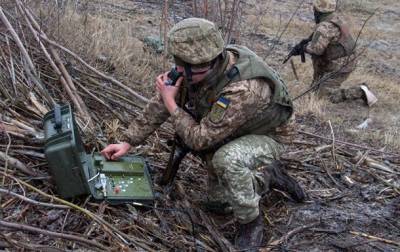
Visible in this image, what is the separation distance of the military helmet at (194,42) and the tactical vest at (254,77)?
19 centimetres

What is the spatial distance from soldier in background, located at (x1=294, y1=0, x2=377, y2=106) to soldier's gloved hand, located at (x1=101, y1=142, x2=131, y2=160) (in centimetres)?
532

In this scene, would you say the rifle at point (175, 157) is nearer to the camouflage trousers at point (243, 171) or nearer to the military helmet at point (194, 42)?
the camouflage trousers at point (243, 171)

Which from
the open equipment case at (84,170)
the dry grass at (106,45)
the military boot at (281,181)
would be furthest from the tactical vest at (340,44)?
the open equipment case at (84,170)

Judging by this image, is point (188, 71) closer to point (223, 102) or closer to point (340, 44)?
point (223, 102)

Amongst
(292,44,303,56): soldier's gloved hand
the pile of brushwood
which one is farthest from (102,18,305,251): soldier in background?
(292,44,303,56): soldier's gloved hand

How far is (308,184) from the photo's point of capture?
4.12 m

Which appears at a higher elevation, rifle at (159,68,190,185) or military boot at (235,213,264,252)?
rifle at (159,68,190,185)

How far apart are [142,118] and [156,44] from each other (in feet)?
13.7

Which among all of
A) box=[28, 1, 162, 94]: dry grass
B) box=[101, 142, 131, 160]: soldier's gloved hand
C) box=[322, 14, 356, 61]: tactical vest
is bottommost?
box=[322, 14, 356, 61]: tactical vest

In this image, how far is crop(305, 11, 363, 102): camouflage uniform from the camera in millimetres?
8375

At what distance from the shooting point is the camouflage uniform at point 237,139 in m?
3.05

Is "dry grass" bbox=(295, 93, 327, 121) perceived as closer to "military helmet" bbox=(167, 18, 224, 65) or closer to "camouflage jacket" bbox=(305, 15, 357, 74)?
"camouflage jacket" bbox=(305, 15, 357, 74)

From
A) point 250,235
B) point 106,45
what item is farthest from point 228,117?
point 106,45

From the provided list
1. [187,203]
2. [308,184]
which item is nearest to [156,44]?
[308,184]
